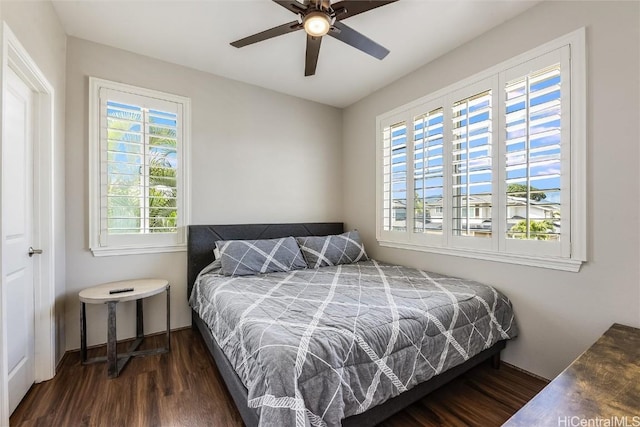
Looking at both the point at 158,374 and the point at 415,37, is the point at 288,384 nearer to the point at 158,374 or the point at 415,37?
the point at 158,374

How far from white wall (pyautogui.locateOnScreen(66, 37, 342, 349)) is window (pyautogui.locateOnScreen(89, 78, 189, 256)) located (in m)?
0.09

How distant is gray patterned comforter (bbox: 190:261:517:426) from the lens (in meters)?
1.16

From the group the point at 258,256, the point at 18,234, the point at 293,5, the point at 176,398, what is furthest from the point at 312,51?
the point at 176,398

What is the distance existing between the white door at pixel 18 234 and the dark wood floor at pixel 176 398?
21 centimetres

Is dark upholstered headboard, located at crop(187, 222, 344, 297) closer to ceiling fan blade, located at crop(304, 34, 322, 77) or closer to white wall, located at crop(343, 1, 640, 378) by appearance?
ceiling fan blade, located at crop(304, 34, 322, 77)

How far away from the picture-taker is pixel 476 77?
2.34 metres

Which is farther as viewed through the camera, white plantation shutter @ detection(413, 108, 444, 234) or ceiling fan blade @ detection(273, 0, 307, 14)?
white plantation shutter @ detection(413, 108, 444, 234)

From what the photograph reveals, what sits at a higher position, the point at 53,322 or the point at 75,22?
the point at 75,22

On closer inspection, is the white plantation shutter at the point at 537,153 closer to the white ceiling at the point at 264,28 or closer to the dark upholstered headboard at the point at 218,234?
the white ceiling at the point at 264,28

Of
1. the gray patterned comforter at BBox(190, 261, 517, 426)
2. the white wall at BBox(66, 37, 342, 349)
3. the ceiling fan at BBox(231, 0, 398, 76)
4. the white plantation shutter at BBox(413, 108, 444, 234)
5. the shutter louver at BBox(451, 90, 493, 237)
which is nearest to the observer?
the gray patterned comforter at BBox(190, 261, 517, 426)

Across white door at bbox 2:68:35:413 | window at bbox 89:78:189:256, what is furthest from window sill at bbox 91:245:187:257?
white door at bbox 2:68:35:413

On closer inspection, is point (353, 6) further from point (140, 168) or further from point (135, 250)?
point (135, 250)

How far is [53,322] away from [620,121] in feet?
13.0

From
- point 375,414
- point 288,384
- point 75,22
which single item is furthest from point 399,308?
point 75,22
